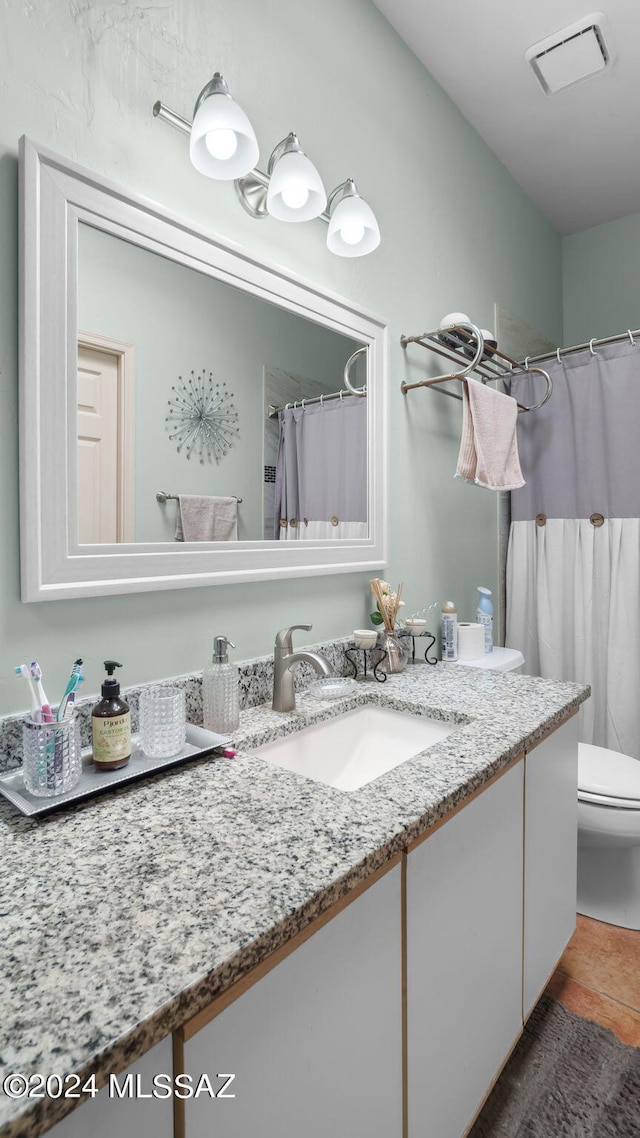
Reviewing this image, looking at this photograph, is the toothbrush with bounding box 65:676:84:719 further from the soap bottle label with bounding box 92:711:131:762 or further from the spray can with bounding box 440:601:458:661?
the spray can with bounding box 440:601:458:661

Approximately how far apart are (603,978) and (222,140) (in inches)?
82.0

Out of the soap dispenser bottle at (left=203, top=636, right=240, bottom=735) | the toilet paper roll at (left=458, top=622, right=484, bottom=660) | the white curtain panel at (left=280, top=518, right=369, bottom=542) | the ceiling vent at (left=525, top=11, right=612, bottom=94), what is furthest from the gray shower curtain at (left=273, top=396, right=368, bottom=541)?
the ceiling vent at (left=525, top=11, right=612, bottom=94)

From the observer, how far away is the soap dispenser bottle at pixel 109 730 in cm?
82

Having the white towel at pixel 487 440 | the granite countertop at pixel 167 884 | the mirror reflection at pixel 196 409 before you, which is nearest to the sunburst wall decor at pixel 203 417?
the mirror reflection at pixel 196 409

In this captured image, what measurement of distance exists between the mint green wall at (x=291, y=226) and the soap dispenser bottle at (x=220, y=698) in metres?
0.08

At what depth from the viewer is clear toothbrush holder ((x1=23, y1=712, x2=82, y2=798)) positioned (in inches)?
28.9

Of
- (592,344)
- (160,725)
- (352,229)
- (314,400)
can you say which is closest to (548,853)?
(160,725)

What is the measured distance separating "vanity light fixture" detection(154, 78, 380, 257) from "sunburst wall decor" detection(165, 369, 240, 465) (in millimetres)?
387

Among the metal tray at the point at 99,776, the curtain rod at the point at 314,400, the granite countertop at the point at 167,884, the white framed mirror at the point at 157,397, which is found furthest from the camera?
the curtain rod at the point at 314,400

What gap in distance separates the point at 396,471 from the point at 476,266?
3.33 feet

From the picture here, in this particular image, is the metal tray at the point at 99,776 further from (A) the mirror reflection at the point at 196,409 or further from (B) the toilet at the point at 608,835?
(B) the toilet at the point at 608,835

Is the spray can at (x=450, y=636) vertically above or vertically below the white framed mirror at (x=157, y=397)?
below

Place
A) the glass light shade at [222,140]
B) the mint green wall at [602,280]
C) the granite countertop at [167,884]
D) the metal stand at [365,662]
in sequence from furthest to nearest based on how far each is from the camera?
the mint green wall at [602,280] → the metal stand at [365,662] → the glass light shade at [222,140] → the granite countertop at [167,884]

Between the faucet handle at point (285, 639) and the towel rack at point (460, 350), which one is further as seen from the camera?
the towel rack at point (460, 350)
